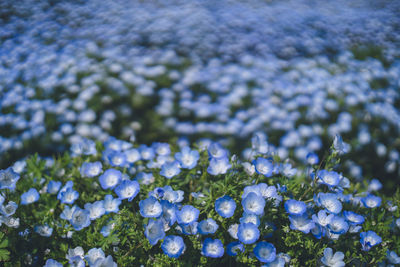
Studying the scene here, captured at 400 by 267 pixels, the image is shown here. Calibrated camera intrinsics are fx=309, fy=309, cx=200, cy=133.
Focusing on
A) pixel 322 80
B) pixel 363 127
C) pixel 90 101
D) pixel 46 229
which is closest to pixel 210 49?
pixel 322 80

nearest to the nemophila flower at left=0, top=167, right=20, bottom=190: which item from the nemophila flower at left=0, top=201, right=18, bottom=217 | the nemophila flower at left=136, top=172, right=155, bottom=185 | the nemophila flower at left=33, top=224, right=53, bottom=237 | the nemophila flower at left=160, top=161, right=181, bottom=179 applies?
the nemophila flower at left=0, top=201, right=18, bottom=217

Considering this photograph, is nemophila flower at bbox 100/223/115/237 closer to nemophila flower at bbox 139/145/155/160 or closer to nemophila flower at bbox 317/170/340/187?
nemophila flower at bbox 139/145/155/160

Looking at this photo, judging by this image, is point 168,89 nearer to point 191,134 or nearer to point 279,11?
point 191,134

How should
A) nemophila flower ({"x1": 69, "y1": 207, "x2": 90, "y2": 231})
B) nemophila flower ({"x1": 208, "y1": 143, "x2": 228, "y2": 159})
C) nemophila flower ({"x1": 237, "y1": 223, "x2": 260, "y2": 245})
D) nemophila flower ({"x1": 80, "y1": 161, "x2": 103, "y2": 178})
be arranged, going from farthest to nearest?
1. nemophila flower ({"x1": 80, "y1": 161, "x2": 103, "y2": 178})
2. nemophila flower ({"x1": 208, "y1": 143, "x2": 228, "y2": 159})
3. nemophila flower ({"x1": 69, "y1": 207, "x2": 90, "y2": 231})
4. nemophila flower ({"x1": 237, "y1": 223, "x2": 260, "y2": 245})

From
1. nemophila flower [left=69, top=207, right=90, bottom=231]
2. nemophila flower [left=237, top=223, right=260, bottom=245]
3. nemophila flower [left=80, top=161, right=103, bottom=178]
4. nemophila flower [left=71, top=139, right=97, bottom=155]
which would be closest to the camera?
nemophila flower [left=237, top=223, right=260, bottom=245]

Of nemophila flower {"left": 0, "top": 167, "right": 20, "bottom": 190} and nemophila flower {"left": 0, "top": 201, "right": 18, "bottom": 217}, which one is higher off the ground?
nemophila flower {"left": 0, "top": 167, "right": 20, "bottom": 190}

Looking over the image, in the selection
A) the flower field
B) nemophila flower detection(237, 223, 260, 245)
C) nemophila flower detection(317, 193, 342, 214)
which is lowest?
the flower field

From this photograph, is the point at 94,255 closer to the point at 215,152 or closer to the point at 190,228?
the point at 190,228

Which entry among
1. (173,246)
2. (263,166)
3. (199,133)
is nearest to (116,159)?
(173,246)
